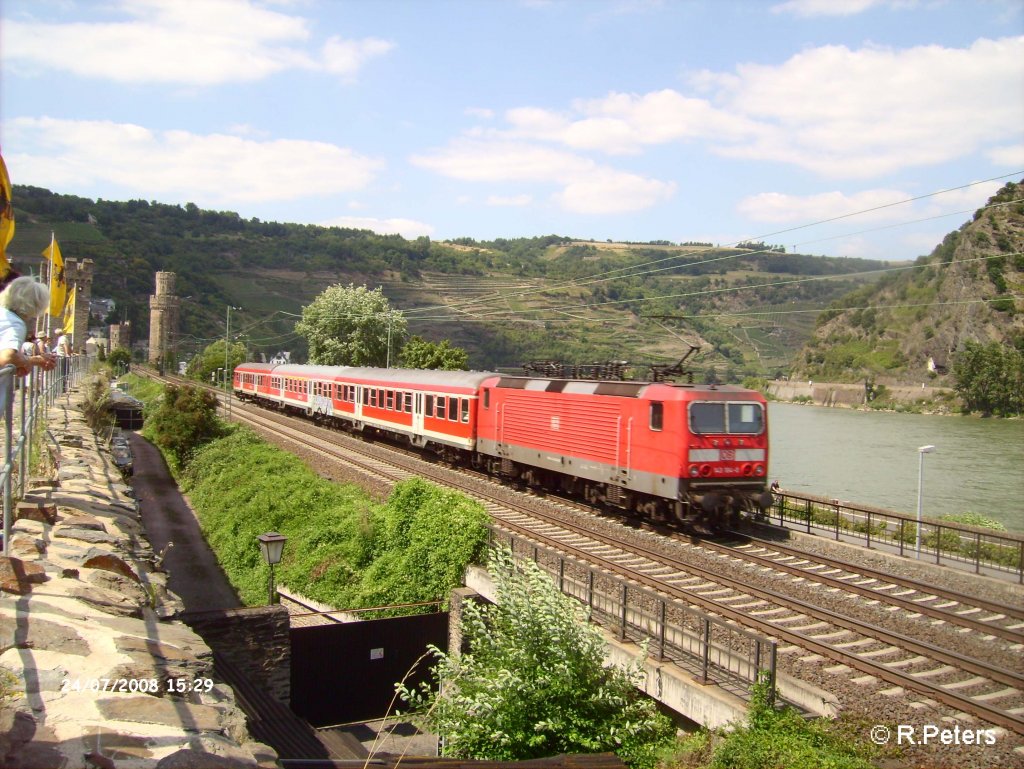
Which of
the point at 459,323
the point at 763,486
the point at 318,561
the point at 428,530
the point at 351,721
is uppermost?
the point at 459,323

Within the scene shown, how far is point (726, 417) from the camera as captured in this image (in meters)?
14.5

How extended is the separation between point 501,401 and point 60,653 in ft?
54.3

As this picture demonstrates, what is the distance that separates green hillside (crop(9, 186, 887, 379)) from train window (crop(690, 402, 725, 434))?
1028 inches

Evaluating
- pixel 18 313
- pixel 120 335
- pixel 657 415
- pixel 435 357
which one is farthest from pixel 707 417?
pixel 120 335

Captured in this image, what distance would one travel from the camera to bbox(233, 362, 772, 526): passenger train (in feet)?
46.5

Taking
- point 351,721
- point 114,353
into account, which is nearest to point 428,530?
point 351,721

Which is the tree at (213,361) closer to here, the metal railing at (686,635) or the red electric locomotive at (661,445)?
the red electric locomotive at (661,445)

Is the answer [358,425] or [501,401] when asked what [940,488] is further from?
[358,425]

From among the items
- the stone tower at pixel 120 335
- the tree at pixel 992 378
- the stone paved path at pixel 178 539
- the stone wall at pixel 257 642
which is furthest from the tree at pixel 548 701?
the stone tower at pixel 120 335

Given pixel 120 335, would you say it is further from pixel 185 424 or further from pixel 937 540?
pixel 937 540

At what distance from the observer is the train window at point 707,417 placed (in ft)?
46.3

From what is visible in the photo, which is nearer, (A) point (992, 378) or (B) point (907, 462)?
(B) point (907, 462)

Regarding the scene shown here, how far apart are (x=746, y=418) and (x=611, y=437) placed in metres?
2.75

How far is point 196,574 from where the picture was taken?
2062 centimetres
